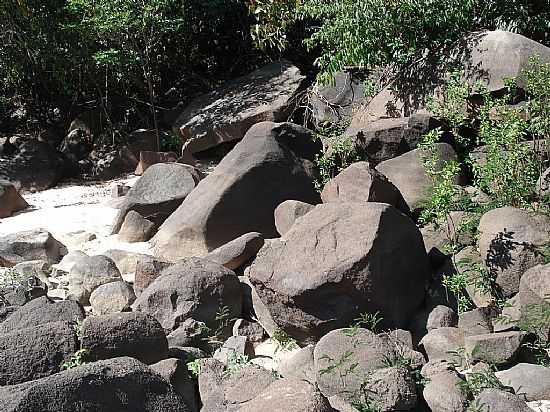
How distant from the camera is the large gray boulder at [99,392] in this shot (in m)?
3.65

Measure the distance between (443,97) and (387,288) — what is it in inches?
120

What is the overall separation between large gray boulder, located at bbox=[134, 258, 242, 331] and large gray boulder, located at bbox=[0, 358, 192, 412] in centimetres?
165

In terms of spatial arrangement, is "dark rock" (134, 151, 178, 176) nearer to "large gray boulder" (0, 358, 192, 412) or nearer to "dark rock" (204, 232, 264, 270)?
"dark rock" (204, 232, 264, 270)

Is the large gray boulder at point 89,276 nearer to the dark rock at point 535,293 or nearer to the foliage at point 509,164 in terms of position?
the foliage at point 509,164

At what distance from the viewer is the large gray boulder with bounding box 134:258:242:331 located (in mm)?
5914

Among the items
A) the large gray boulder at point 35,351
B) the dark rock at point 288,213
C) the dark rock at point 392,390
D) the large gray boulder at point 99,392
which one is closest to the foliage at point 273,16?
the dark rock at point 288,213

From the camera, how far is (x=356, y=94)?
381 inches

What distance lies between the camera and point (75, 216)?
9484 mm

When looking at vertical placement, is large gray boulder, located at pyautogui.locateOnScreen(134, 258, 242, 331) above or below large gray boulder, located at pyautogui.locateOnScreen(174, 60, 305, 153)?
above

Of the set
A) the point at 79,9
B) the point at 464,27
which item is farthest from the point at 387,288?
the point at 79,9

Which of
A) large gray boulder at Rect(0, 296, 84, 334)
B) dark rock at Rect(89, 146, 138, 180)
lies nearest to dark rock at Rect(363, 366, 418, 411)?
large gray boulder at Rect(0, 296, 84, 334)

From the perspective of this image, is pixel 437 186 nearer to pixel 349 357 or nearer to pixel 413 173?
pixel 413 173

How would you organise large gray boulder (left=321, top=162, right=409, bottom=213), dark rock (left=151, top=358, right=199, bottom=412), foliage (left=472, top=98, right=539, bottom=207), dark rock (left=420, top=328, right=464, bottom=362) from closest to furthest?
1. dark rock (left=151, top=358, right=199, bottom=412)
2. dark rock (left=420, top=328, right=464, bottom=362)
3. foliage (left=472, top=98, right=539, bottom=207)
4. large gray boulder (left=321, top=162, right=409, bottom=213)

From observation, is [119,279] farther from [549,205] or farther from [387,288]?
[549,205]
